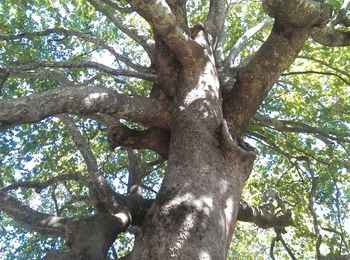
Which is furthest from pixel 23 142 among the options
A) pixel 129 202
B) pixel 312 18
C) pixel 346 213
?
pixel 346 213

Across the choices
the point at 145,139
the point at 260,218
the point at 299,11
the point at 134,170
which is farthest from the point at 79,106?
the point at 260,218

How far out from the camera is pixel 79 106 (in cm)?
396

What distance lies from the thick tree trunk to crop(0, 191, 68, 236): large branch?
107 centimetres

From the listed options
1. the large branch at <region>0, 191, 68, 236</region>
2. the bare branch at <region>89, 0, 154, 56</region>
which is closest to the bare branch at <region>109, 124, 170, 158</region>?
the large branch at <region>0, 191, 68, 236</region>

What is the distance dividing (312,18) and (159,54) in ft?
6.13

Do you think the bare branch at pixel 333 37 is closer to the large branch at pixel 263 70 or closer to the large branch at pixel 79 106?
the large branch at pixel 263 70

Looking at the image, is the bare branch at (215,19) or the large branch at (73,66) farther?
the bare branch at (215,19)

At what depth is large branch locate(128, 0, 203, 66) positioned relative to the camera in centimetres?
392

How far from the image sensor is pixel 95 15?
29.5 ft

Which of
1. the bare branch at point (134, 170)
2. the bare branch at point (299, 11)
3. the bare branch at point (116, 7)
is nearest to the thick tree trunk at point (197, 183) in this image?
the bare branch at point (299, 11)

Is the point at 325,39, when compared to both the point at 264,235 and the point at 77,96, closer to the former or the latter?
the point at 77,96

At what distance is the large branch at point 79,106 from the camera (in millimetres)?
3453

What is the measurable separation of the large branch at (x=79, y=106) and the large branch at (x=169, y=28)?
671 mm

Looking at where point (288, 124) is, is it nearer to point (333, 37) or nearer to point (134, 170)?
point (333, 37)
